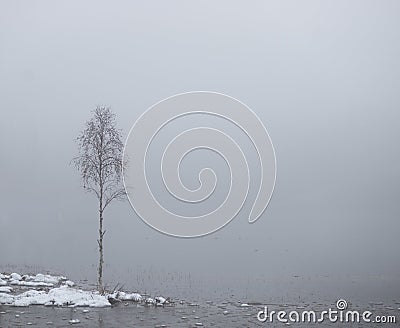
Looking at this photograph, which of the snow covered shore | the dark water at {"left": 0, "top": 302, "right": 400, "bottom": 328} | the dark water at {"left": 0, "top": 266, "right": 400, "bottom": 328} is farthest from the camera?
the snow covered shore

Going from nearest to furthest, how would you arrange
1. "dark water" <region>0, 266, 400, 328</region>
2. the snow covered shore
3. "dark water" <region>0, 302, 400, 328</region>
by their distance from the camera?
"dark water" <region>0, 302, 400, 328</region> → "dark water" <region>0, 266, 400, 328</region> → the snow covered shore

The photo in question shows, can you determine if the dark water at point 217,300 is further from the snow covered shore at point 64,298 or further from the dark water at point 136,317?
the snow covered shore at point 64,298

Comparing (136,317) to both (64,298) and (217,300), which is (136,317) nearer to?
(64,298)

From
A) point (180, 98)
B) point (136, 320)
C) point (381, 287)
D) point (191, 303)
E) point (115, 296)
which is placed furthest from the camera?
point (381, 287)

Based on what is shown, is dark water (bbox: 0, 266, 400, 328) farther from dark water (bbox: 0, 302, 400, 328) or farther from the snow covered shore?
the snow covered shore

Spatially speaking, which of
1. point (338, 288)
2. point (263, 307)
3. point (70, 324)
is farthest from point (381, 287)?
point (70, 324)

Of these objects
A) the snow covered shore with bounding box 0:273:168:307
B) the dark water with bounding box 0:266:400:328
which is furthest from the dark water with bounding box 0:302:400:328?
the snow covered shore with bounding box 0:273:168:307

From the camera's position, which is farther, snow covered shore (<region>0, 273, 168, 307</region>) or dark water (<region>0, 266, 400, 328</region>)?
snow covered shore (<region>0, 273, 168, 307</region>)

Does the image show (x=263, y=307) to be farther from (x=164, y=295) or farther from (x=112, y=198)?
(x=112, y=198)

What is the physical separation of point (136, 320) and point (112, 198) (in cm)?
863

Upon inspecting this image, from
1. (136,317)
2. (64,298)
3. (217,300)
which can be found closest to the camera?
(136,317)

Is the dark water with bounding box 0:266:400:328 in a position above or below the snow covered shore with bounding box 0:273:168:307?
below

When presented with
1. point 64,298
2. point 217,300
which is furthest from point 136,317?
point 217,300

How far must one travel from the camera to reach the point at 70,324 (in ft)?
64.4
